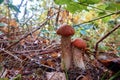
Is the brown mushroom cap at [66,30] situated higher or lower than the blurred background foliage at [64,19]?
higher

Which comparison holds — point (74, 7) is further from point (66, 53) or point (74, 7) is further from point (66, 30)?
point (66, 53)

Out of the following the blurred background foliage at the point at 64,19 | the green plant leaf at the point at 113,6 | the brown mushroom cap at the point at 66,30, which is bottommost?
the blurred background foliage at the point at 64,19

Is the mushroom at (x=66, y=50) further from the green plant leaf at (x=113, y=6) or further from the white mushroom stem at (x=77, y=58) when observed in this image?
the green plant leaf at (x=113, y=6)

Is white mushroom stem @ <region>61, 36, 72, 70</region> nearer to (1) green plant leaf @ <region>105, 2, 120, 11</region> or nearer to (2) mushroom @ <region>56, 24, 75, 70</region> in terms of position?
(2) mushroom @ <region>56, 24, 75, 70</region>

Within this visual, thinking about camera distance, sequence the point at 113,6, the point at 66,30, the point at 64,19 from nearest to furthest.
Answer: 1. the point at 113,6
2. the point at 66,30
3. the point at 64,19

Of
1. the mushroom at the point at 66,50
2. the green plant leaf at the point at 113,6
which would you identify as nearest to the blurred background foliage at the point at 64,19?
the green plant leaf at the point at 113,6

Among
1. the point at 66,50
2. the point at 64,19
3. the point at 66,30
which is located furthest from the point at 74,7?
the point at 64,19

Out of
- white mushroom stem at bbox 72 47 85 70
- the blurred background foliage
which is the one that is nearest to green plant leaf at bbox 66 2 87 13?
the blurred background foliage

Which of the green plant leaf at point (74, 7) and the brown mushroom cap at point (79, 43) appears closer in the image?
the green plant leaf at point (74, 7)

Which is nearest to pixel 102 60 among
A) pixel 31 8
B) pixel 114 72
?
pixel 114 72
